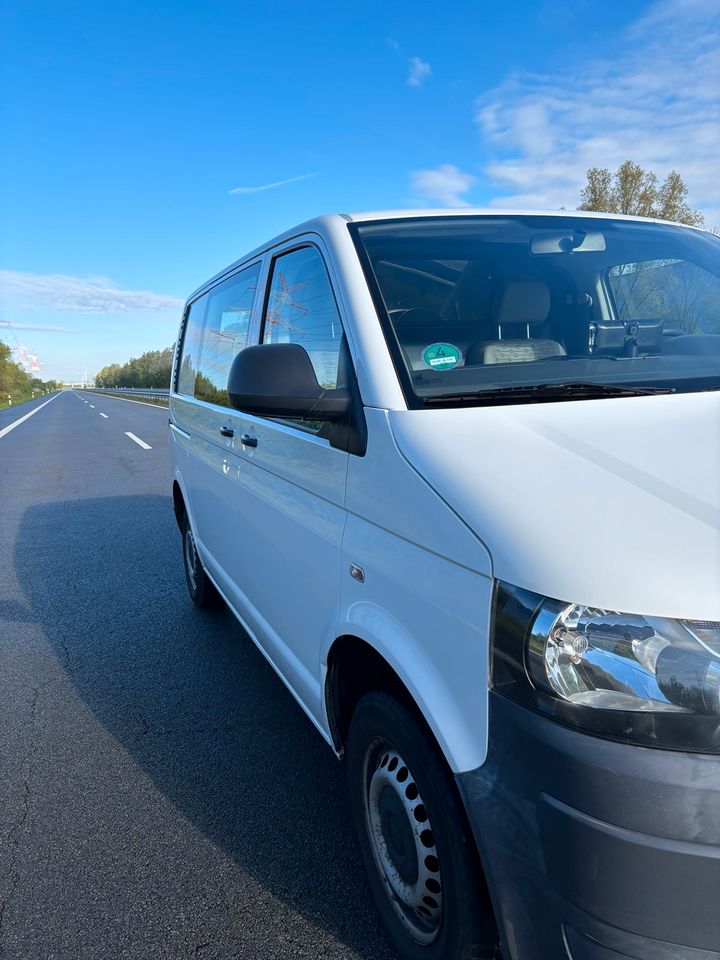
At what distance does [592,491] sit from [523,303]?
1214mm

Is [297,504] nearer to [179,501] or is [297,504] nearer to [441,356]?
[441,356]

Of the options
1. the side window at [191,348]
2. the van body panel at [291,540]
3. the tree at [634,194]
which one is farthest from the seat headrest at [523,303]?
the tree at [634,194]

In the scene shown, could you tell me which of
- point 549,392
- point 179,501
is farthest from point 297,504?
point 179,501

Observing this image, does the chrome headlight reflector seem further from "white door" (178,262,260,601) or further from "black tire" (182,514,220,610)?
"black tire" (182,514,220,610)

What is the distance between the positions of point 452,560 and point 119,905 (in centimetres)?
165

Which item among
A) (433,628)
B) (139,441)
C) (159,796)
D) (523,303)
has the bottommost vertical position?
(159,796)

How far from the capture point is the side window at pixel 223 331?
325 cm

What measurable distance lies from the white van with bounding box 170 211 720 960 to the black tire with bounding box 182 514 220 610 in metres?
1.71

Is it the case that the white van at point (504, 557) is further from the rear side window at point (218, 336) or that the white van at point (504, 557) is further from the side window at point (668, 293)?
the rear side window at point (218, 336)

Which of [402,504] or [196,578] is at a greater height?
[402,504]

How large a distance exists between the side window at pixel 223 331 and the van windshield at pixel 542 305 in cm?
101

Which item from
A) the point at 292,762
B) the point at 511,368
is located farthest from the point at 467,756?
the point at 292,762

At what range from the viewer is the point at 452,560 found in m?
1.50

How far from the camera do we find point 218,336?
12.7 feet
